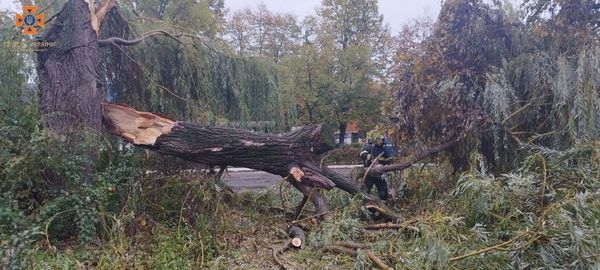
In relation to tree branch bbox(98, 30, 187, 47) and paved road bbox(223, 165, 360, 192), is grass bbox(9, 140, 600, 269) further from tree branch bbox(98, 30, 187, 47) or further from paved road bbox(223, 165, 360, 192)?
tree branch bbox(98, 30, 187, 47)

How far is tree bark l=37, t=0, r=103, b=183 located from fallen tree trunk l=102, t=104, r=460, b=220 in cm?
34

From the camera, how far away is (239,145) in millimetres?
5152

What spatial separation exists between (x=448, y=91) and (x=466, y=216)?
1896 mm

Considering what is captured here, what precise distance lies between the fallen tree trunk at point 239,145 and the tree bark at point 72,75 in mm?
338

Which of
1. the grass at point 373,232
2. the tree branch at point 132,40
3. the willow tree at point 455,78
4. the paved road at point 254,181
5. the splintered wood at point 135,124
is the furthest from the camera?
the paved road at point 254,181

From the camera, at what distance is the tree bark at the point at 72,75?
4.67 m

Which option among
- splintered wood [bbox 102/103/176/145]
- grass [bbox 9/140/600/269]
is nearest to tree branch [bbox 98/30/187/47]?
splintered wood [bbox 102/103/176/145]

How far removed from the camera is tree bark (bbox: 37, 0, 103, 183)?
467 cm

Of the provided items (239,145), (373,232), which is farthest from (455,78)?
(239,145)

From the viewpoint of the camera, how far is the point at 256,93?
689 cm

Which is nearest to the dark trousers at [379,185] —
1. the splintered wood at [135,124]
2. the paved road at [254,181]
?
the paved road at [254,181]

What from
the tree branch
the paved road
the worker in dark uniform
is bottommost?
the paved road

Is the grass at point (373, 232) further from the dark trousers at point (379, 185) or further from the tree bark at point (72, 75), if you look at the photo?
the dark trousers at point (379, 185)

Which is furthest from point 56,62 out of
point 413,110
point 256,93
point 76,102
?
point 413,110
